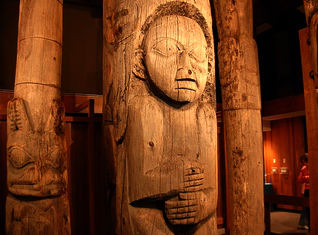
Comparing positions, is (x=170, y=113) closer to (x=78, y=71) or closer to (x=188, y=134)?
(x=188, y=134)

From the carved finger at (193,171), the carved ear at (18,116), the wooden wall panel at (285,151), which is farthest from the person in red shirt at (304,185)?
the carved ear at (18,116)

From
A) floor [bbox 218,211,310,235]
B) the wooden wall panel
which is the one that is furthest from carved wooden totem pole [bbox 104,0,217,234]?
the wooden wall panel

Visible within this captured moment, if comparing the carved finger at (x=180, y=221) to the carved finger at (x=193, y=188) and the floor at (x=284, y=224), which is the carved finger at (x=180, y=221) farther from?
the floor at (x=284, y=224)

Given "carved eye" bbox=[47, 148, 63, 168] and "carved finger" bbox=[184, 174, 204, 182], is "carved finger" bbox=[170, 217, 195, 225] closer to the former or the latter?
"carved finger" bbox=[184, 174, 204, 182]

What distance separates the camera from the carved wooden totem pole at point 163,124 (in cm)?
218

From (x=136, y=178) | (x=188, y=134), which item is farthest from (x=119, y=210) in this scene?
(x=188, y=134)

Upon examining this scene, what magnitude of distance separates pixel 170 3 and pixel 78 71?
5075 mm

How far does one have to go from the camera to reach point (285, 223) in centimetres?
706

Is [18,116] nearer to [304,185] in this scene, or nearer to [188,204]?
[188,204]

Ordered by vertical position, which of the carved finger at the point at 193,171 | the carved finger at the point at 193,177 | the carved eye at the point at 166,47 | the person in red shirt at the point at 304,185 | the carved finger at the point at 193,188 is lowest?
the person in red shirt at the point at 304,185

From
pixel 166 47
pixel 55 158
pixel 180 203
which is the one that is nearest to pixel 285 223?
pixel 55 158

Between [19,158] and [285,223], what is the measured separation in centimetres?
609

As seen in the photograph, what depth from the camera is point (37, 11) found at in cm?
402

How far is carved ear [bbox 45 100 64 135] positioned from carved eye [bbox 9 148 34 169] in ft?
1.33
